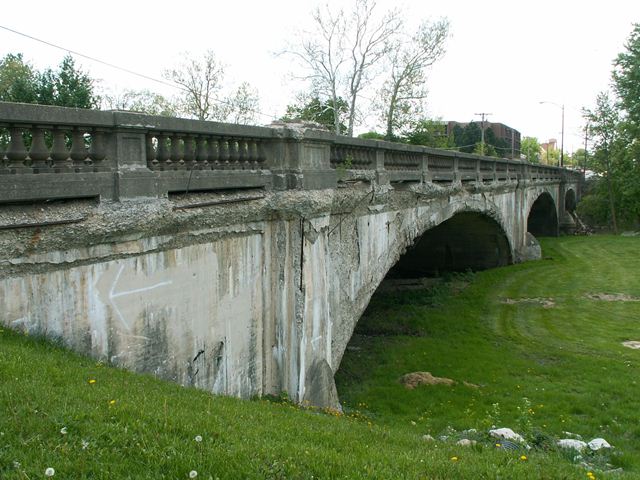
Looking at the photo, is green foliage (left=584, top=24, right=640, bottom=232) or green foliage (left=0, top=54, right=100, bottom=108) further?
green foliage (left=584, top=24, right=640, bottom=232)

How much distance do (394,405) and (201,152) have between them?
6358mm

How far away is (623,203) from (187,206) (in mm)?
47531

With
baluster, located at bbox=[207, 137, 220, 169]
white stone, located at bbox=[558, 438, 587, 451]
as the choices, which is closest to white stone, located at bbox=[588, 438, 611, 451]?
white stone, located at bbox=[558, 438, 587, 451]

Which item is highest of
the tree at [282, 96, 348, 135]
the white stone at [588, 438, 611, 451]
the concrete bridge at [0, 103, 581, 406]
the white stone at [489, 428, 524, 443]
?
the tree at [282, 96, 348, 135]

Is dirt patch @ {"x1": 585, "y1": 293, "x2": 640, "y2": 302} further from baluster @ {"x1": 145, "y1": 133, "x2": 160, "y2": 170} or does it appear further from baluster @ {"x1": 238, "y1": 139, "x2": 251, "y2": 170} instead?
baluster @ {"x1": 145, "y1": 133, "x2": 160, "y2": 170}

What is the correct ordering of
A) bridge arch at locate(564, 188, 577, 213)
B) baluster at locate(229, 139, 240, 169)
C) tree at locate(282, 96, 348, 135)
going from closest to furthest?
1. baluster at locate(229, 139, 240, 169)
2. tree at locate(282, 96, 348, 135)
3. bridge arch at locate(564, 188, 577, 213)

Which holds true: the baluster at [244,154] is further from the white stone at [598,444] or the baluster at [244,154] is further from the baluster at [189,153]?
the white stone at [598,444]

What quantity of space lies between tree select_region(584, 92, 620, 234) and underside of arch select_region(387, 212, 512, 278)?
2492cm

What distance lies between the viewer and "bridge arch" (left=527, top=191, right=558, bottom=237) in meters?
44.7

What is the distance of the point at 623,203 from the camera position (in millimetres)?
46812

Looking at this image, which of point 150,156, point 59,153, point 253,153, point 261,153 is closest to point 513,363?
point 261,153

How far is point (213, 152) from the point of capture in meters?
6.57

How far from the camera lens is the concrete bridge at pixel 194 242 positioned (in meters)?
4.56

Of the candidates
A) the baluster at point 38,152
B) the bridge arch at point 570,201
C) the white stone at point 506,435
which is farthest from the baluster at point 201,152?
the bridge arch at point 570,201
